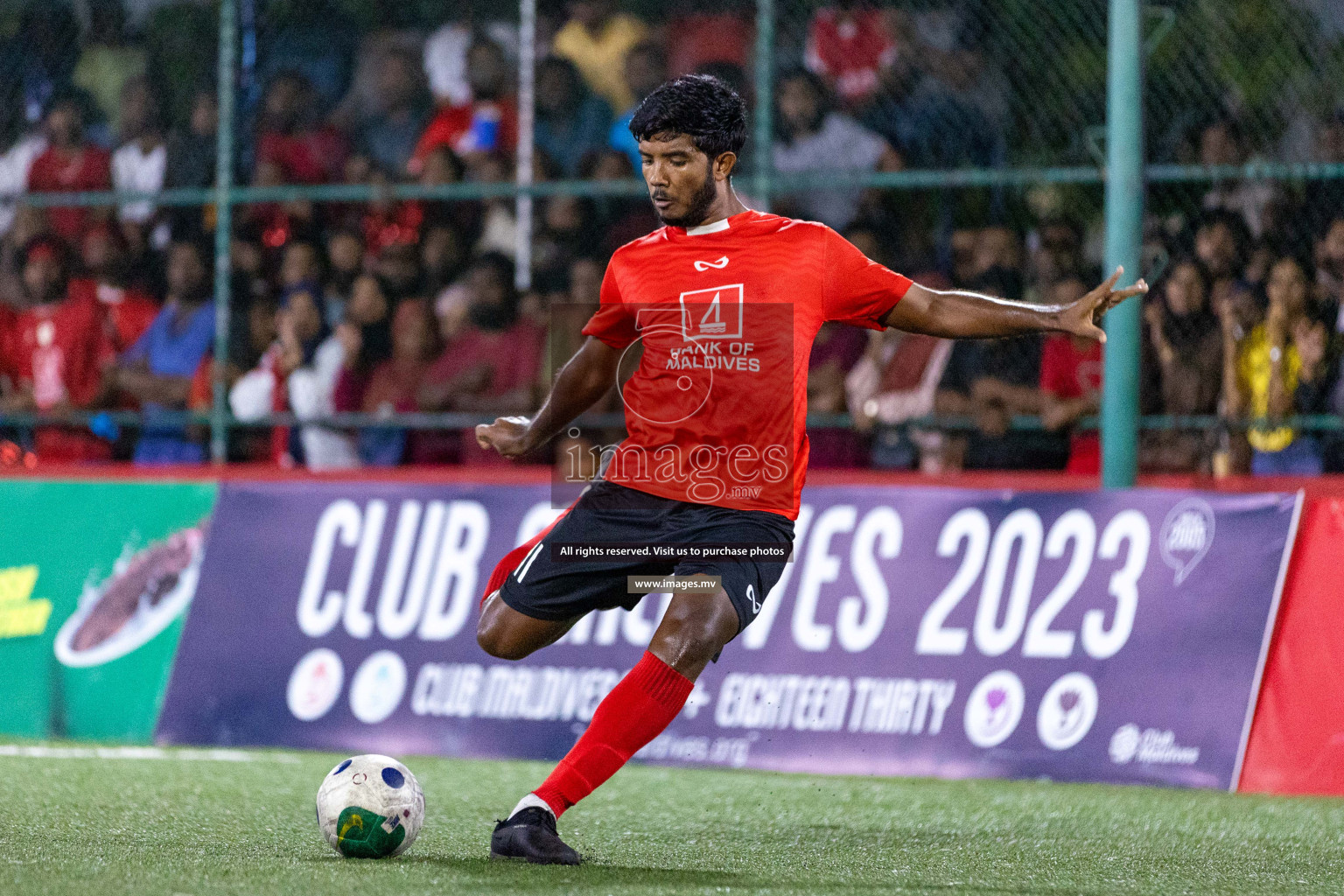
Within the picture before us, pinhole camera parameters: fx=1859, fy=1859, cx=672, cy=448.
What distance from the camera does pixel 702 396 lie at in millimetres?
5008

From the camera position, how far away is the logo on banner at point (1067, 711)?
24.1ft

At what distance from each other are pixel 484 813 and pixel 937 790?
6.21ft

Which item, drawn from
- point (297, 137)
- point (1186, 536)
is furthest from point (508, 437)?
point (297, 137)

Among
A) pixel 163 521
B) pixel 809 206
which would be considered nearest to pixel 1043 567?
pixel 809 206

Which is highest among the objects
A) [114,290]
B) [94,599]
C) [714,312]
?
[714,312]

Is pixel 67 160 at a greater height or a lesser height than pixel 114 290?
greater

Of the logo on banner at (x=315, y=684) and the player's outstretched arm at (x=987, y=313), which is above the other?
the player's outstretched arm at (x=987, y=313)

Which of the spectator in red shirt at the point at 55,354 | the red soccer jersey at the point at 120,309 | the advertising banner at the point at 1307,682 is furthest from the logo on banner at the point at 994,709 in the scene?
the red soccer jersey at the point at 120,309

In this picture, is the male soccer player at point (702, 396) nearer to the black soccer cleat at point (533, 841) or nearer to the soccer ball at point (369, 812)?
the black soccer cleat at point (533, 841)

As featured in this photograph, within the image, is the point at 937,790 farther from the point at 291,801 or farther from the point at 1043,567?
the point at 291,801

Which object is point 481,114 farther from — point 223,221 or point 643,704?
point 643,704

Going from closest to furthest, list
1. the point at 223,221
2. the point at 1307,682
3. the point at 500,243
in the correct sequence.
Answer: the point at 1307,682, the point at 223,221, the point at 500,243

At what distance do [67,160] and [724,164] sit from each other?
7.20 metres

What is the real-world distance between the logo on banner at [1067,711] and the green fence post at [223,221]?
4457mm
